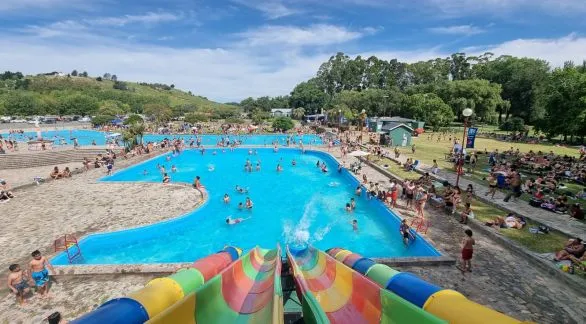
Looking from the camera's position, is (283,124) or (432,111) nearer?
(432,111)

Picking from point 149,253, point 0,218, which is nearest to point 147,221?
point 149,253

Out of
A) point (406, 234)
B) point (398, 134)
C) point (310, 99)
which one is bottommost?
point (406, 234)

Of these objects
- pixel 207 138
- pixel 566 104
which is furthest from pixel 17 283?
pixel 566 104

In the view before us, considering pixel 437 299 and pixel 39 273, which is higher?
pixel 437 299

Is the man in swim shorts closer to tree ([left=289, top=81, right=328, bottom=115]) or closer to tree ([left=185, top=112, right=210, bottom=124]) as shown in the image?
tree ([left=185, top=112, right=210, bottom=124])

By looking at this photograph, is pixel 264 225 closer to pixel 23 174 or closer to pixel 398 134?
pixel 23 174

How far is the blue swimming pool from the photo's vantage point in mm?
13133

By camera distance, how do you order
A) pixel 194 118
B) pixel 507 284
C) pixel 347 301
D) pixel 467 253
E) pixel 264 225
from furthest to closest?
pixel 194 118, pixel 264 225, pixel 467 253, pixel 507 284, pixel 347 301

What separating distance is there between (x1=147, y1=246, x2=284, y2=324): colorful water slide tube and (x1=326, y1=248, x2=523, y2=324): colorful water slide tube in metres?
1.70

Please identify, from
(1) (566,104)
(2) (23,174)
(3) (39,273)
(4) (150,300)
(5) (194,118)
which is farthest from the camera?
(5) (194,118)

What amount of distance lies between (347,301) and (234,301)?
1.59m

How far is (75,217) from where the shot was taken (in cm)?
1452

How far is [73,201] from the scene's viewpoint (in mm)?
16781

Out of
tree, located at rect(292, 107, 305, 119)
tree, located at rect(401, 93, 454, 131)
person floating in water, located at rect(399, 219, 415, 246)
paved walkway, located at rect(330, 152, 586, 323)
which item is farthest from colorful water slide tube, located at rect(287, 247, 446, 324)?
tree, located at rect(292, 107, 305, 119)
